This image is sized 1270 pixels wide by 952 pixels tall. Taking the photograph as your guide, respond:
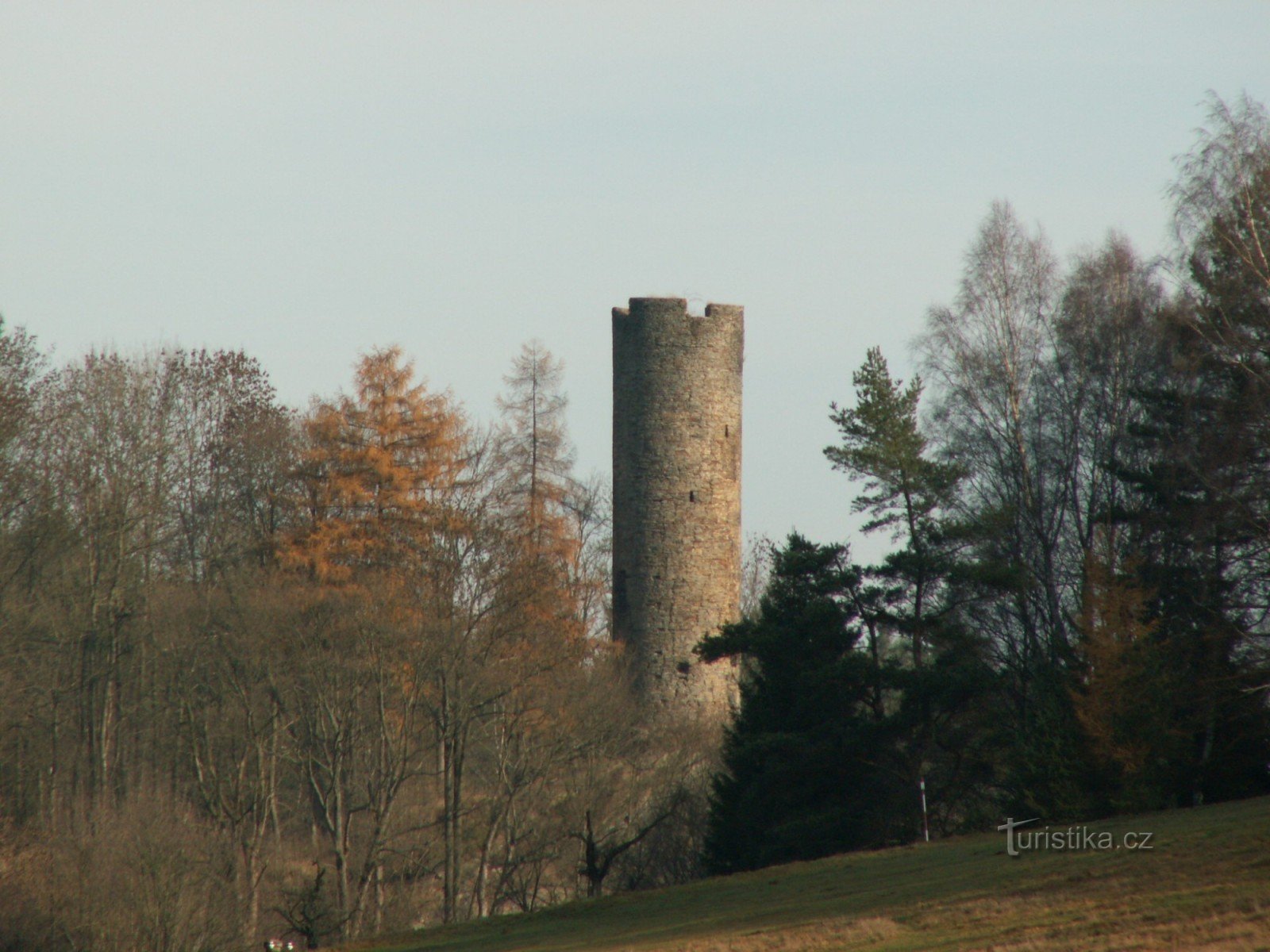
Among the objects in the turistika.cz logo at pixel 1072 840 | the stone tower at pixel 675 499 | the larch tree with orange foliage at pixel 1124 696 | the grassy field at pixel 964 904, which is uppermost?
the stone tower at pixel 675 499

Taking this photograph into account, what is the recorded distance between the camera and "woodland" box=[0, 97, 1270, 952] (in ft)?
65.8

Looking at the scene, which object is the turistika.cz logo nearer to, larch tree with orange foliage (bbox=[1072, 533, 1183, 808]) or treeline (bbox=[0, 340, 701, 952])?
larch tree with orange foliage (bbox=[1072, 533, 1183, 808])

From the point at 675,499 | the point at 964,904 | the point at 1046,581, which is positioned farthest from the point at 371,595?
the point at 964,904

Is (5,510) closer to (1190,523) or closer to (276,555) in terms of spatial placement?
(276,555)

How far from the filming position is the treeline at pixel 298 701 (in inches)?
899

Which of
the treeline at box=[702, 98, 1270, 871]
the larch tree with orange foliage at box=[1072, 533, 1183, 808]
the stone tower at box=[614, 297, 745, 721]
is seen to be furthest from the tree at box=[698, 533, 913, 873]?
the stone tower at box=[614, 297, 745, 721]

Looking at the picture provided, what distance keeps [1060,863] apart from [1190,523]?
6521 millimetres

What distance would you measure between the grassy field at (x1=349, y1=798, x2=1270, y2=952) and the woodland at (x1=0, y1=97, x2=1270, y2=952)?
103 inches

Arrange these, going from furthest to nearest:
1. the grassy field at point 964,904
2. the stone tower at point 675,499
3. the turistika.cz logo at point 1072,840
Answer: the stone tower at point 675,499 → the turistika.cz logo at point 1072,840 → the grassy field at point 964,904

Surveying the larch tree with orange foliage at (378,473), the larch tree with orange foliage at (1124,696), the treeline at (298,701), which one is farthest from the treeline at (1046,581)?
the larch tree with orange foliage at (378,473)

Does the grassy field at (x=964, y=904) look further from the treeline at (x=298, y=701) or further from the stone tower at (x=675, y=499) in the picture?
the stone tower at (x=675, y=499)

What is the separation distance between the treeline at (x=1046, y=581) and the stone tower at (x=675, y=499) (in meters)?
3.82

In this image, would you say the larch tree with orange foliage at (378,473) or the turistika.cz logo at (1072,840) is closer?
the turistika.cz logo at (1072,840)

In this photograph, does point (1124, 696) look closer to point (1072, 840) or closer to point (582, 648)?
point (1072, 840)
